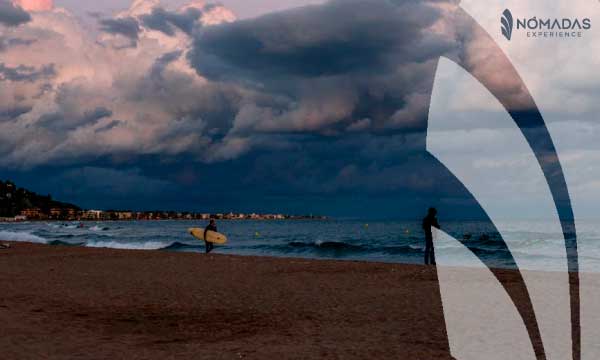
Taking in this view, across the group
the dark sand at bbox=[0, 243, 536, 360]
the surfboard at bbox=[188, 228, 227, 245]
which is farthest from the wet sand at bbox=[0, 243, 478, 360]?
the surfboard at bbox=[188, 228, 227, 245]

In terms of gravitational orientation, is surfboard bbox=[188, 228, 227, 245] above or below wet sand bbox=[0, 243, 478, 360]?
above

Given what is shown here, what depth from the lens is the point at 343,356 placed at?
27.3 feet

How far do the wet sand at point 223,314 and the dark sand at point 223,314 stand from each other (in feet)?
0.07

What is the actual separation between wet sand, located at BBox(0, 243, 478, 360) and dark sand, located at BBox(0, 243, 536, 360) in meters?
0.02

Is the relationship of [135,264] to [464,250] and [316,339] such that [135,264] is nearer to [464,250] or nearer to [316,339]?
[316,339]

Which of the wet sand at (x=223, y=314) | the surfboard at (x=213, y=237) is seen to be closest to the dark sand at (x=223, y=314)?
the wet sand at (x=223, y=314)

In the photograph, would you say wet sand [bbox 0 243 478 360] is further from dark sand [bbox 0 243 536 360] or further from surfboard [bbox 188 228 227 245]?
surfboard [bbox 188 228 227 245]

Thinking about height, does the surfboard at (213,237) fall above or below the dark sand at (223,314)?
above

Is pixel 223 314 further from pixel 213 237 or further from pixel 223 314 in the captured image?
pixel 213 237

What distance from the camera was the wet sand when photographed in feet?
28.9

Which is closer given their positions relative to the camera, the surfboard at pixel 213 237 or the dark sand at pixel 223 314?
the dark sand at pixel 223 314

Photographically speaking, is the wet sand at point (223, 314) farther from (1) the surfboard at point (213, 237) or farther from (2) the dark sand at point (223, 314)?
(1) the surfboard at point (213, 237)

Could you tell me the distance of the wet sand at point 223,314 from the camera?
28.9 feet

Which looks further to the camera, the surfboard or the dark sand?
the surfboard
